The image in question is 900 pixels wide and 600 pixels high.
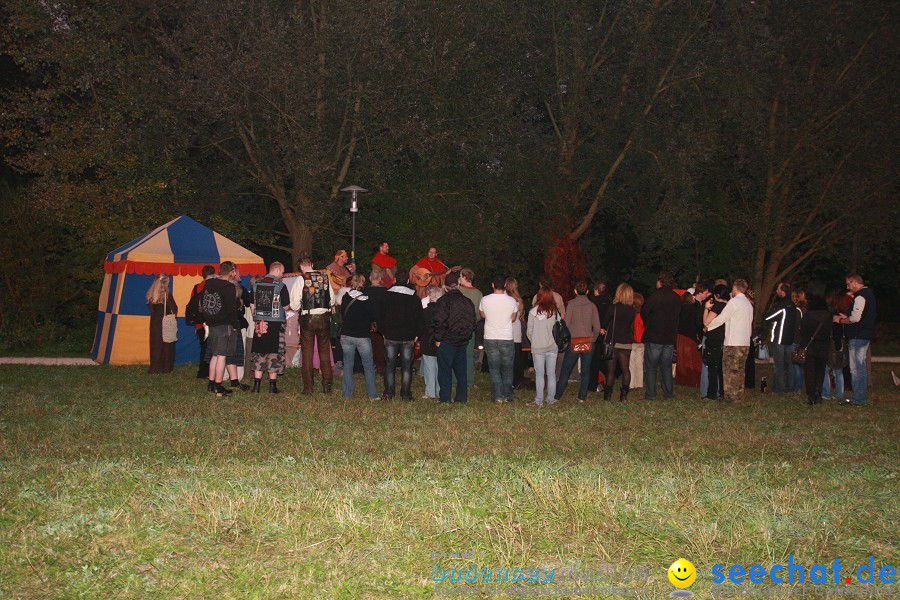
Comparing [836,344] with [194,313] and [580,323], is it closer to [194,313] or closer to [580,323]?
[580,323]

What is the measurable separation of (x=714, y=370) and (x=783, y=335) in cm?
136

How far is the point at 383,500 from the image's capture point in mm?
6867

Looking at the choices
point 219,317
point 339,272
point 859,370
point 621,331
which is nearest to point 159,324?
point 339,272

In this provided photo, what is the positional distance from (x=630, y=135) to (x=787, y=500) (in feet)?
74.7

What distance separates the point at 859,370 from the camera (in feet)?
45.2

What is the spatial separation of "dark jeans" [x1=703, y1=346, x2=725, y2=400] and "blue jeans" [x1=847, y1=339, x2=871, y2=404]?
1.82 metres

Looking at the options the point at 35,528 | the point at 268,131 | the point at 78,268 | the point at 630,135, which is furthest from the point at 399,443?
the point at 630,135

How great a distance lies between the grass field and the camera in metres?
5.51

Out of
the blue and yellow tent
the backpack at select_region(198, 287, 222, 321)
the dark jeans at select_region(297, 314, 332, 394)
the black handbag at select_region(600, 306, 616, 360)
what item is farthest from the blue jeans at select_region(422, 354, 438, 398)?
the blue and yellow tent

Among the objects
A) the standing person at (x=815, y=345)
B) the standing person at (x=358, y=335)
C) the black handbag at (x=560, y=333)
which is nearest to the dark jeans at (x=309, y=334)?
the standing person at (x=358, y=335)

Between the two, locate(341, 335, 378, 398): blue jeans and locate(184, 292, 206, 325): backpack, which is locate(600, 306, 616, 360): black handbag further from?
locate(184, 292, 206, 325): backpack

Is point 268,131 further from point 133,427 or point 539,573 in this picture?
point 539,573

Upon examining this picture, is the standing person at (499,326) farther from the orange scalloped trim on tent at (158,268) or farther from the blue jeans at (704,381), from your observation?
the orange scalloped trim on tent at (158,268)

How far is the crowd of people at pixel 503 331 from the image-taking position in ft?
42.5
